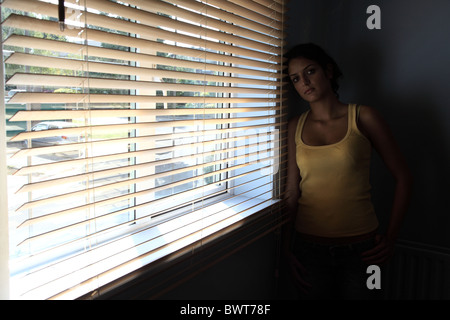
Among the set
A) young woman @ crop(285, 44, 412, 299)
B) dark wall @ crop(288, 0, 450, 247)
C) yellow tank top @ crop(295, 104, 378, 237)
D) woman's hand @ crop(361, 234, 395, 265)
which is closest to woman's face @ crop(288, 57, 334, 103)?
young woman @ crop(285, 44, 412, 299)

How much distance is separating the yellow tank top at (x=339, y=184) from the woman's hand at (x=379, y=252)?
63mm

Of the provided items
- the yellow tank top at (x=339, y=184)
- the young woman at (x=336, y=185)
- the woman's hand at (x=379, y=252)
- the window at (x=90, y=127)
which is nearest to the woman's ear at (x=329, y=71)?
the young woman at (x=336, y=185)

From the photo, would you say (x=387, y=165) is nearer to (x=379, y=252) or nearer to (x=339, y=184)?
(x=339, y=184)

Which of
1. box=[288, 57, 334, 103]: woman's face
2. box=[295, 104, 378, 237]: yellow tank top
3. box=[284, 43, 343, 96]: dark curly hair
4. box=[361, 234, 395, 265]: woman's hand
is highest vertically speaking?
box=[284, 43, 343, 96]: dark curly hair

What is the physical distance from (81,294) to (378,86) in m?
1.63

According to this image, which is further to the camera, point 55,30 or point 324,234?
point 324,234

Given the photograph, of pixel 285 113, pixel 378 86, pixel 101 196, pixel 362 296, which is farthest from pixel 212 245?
pixel 378 86

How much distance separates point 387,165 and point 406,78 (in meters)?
0.57

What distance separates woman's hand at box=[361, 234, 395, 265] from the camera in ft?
4.78

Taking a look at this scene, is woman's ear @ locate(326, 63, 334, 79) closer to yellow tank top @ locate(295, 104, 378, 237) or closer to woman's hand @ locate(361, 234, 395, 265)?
yellow tank top @ locate(295, 104, 378, 237)

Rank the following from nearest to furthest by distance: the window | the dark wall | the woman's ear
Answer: the window < the woman's ear < the dark wall

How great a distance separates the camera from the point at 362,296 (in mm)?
1435

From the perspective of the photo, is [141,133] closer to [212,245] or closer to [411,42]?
[212,245]
